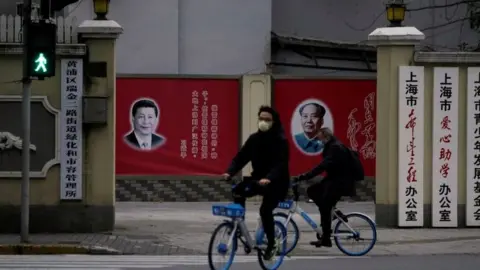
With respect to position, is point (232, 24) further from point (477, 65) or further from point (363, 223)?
point (363, 223)

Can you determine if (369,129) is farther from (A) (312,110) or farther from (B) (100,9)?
(B) (100,9)

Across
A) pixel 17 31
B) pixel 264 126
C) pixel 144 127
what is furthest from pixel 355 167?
pixel 144 127

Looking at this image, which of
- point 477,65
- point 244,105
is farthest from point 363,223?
point 244,105

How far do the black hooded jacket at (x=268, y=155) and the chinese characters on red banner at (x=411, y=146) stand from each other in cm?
603

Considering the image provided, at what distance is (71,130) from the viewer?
1598 centimetres

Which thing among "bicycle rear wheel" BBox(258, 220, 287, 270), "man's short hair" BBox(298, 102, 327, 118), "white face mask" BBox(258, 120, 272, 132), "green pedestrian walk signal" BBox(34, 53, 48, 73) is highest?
"green pedestrian walk signal" BBox(34, 53, 48, 73)

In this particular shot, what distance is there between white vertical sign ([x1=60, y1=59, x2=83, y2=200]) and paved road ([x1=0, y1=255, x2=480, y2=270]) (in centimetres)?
212

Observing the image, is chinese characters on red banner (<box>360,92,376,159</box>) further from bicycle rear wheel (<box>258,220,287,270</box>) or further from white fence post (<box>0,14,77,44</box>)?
bicycle rear wheel (<box>258,220,287,270</box>)

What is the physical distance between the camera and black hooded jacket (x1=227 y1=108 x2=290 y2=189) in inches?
454

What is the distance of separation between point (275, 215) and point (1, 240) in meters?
4.82

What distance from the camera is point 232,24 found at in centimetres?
2292

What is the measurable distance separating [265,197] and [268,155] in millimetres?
510

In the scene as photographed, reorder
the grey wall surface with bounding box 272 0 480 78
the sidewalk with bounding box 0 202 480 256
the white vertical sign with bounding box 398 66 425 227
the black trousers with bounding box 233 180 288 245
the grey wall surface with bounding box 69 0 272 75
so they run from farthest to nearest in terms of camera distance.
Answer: the grey wall surface with bounding box 272 0 480 78 → the grey wall surface with bounding box 69 0 272 75 → the white vertical sign with bounding box 398 66 425 227 → the sidewalk with bounding box 0 202 480 256 → the black trousers with bounding box 233 180 288 245

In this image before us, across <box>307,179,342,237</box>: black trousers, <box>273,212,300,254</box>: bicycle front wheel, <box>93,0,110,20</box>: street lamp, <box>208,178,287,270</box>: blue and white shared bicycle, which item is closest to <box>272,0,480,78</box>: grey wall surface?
<box>93,0,110,20</box>: street lamp
